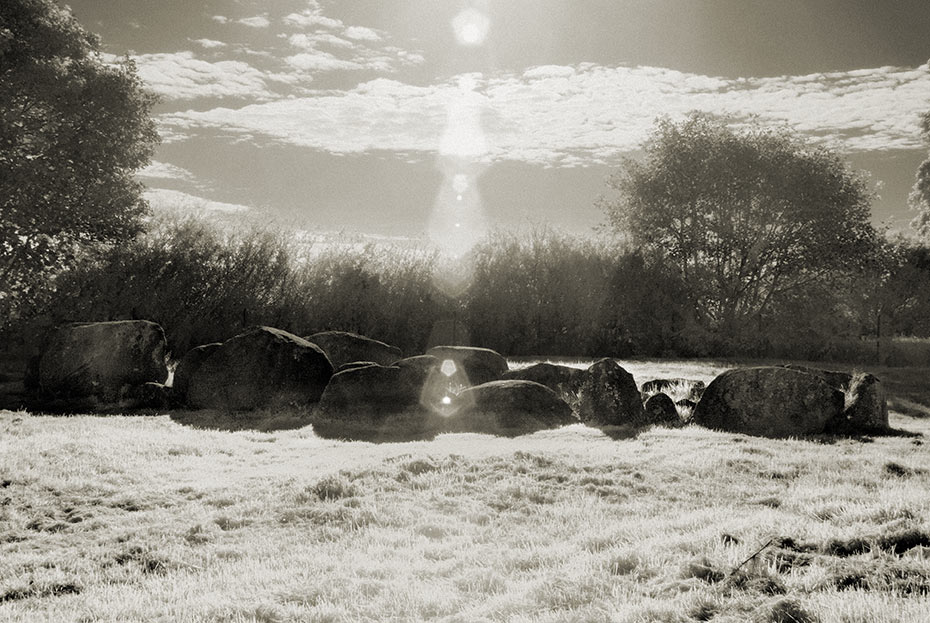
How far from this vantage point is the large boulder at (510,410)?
1030cm

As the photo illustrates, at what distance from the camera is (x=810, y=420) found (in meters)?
10.2

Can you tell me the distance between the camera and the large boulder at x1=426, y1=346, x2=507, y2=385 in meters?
Answer: 12.6

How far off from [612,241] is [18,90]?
17.3 m

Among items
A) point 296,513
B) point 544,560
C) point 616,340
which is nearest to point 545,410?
point 296,513

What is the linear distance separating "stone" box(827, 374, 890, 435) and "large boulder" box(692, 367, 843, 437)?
14 centimetres

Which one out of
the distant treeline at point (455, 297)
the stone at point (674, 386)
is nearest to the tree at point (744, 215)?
the distant treeline at point (455, 297)

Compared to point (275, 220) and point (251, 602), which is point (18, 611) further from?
point (275, 220)

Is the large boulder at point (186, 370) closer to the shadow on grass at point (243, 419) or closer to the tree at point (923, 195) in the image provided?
the shadow on grass at point (243, 419)

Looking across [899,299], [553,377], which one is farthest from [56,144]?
[899,299]

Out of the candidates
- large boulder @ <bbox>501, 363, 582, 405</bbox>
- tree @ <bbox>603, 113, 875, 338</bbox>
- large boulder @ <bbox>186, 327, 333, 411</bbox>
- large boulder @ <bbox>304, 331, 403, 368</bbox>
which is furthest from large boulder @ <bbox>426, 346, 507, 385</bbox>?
tree @ <bbox>603, 113, 875, 338</bbox>

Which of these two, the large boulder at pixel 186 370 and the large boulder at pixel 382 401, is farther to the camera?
the large boulder at pixel 186 370

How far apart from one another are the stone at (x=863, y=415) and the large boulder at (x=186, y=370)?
999 centimetres

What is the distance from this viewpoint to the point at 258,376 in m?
12.0

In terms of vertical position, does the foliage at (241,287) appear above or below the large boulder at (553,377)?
above
